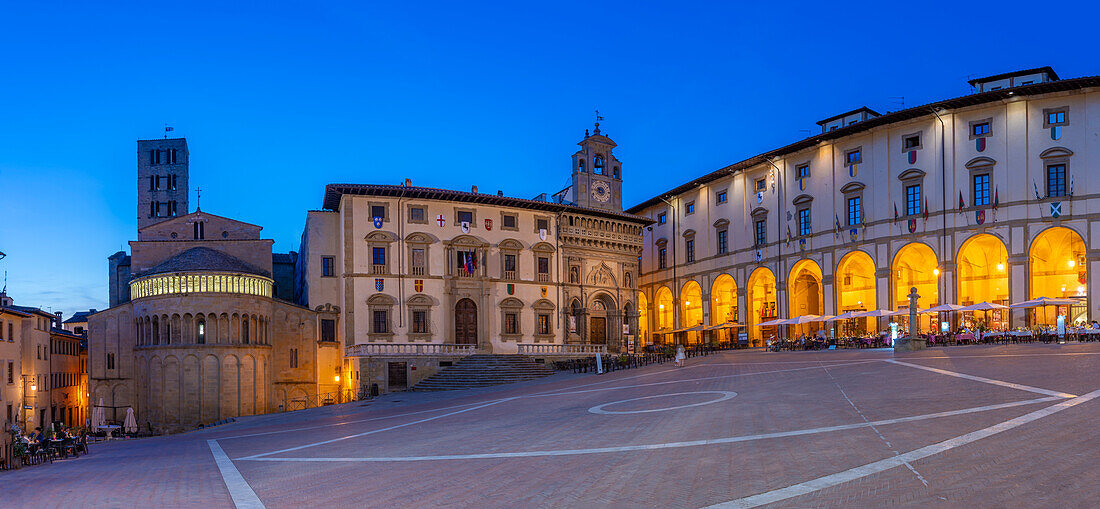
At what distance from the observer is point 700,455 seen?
1505cm

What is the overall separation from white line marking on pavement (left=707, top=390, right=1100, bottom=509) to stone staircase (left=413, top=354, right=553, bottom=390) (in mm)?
34343

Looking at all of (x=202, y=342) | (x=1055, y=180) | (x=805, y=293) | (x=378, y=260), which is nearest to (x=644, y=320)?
(x=805, y=293)

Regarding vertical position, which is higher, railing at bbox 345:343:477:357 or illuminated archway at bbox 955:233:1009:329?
illuminated archway at bbox 955:233:1009:329

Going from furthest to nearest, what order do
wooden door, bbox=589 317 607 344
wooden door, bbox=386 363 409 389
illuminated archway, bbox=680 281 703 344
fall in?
illuminated archway, bbox=680 281 703 344
wooden door, bbox=589 317 607 344
wooden door, bbox=386 363 409 389

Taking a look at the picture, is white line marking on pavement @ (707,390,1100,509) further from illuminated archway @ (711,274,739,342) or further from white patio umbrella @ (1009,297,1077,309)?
illuminated archway @ (711,274,739,342)

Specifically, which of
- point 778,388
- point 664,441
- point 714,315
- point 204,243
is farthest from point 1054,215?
point 204,243

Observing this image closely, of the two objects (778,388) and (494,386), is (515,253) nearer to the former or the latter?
(494,386)

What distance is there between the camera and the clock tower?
7181 cm

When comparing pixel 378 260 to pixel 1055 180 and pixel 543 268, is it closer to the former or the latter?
pixel 543 268

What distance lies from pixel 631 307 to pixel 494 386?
23.2 m

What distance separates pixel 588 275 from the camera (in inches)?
2564

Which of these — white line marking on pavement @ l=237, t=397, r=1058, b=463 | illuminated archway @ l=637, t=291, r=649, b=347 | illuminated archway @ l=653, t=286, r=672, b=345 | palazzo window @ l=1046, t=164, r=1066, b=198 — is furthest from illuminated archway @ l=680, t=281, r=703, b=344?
white line marking on pavement @ l=237, t=397, r=1058, b=463

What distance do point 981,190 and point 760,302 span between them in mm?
21641

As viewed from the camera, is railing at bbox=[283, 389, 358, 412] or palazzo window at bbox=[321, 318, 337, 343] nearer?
railing at bbox=[283, 389, 358, 412]
